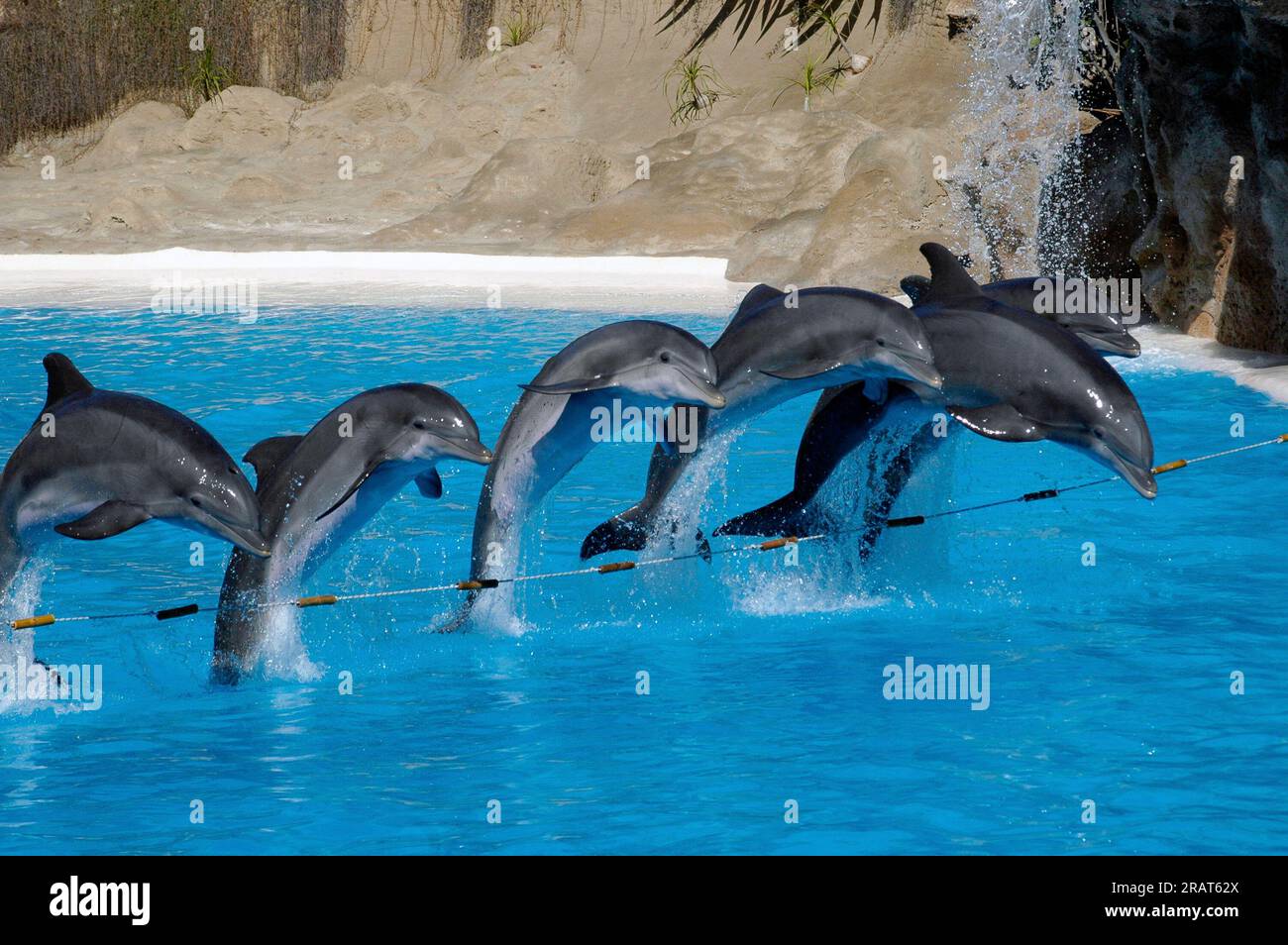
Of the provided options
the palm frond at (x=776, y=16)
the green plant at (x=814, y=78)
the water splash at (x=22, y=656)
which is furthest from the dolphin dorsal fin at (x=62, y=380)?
the palm frond at (x=776, y=16)

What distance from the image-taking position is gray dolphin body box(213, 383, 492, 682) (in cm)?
505

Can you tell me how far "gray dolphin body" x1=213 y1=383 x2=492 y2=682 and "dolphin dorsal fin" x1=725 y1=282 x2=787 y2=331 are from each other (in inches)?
46.4

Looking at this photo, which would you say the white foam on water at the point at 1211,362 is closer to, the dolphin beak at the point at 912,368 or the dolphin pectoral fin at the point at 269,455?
the dolphin beak at the point at 912,368

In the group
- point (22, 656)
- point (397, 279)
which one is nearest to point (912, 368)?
point (22, 656)

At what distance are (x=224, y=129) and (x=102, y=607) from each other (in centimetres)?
1924

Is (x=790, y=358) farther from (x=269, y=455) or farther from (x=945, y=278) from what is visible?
(x=269, y=455)

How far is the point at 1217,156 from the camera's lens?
10.4 metres

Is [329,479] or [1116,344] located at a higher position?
[1116,344]

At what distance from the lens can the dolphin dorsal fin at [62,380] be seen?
4.90m

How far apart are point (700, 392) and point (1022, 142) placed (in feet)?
30.4

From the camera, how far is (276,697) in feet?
17.2

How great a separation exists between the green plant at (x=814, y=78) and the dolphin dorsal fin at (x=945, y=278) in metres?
16.0

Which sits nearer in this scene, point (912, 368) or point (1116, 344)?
point (912, 368)
